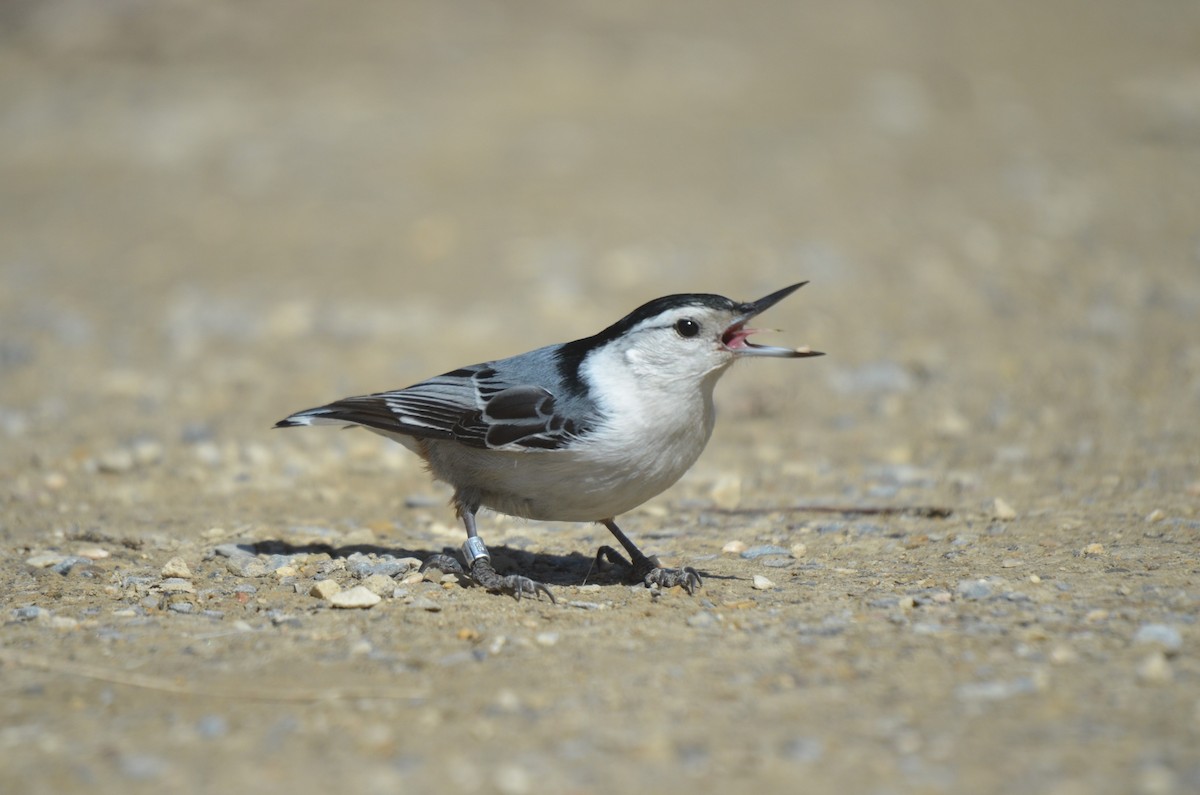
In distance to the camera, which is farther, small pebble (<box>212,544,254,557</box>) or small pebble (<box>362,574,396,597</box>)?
small pebble (<box>212,544,254,557</box>)

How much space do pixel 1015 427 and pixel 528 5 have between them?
34.3 feet

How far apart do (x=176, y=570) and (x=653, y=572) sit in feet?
5.94

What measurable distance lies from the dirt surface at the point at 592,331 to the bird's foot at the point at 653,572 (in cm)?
13

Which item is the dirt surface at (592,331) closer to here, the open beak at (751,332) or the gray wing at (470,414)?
the gray wing at (470,414)

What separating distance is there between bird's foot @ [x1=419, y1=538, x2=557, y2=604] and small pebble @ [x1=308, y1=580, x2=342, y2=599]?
42 centimetres

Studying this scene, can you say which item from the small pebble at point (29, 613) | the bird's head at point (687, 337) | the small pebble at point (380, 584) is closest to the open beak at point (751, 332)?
the bird's head at point (687, 337)

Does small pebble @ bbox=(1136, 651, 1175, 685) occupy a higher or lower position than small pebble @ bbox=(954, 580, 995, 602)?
A: lower

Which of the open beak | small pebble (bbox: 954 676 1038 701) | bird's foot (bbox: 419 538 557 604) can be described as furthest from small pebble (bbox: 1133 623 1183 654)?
bird's foot (bbox: 419 538 557 604)

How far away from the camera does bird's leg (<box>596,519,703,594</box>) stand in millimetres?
4688

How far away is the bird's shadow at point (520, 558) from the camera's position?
16.7 feet

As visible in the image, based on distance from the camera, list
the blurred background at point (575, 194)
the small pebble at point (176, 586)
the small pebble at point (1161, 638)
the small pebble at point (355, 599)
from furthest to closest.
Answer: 1. the blurred background at point (575, 194)
2. the small pebble at point (176, 586)
3. the small pebble at point (355, 599)
4. the small pebble at point (1161, 638)

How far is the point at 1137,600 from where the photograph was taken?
418cm

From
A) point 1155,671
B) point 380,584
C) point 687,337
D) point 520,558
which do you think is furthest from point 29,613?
point 1155,671

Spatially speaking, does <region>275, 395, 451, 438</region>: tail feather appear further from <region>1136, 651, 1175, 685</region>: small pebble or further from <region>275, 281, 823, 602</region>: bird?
<region>1136, 651, 1175, 685</region>: small pebble
